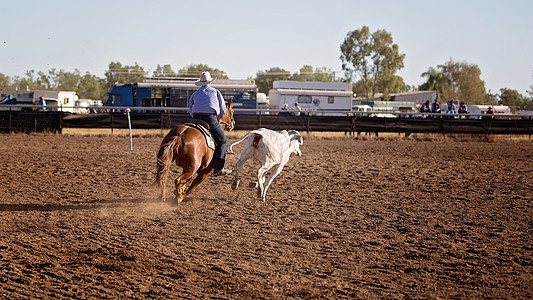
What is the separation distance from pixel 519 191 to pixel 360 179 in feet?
10.5

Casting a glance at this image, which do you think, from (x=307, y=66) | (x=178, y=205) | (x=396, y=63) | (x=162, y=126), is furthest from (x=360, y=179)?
(x=307, y=66)

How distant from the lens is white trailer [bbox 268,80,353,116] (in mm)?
42125

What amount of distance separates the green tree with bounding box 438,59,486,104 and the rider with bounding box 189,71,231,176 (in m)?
69.3

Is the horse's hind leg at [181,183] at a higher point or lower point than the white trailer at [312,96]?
lower

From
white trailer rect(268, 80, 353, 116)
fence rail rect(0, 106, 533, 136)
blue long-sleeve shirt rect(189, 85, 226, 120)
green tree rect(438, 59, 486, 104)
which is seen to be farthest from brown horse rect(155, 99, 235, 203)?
green tree rect(438, 59, 486, 104)

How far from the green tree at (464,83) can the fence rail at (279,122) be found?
48297mm

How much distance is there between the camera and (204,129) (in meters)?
8.41

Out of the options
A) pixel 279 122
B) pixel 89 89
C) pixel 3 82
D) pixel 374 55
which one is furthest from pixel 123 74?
pixel 279 122

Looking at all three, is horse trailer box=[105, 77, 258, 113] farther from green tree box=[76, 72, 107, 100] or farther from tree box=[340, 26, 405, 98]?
green tree box=[76, 72, 107, 100]

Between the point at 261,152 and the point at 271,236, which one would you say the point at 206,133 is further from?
the point at 271,236

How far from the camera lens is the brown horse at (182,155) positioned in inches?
299

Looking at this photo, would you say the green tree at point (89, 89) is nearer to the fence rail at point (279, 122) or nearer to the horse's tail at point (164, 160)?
the fence rail at point (279, 122)

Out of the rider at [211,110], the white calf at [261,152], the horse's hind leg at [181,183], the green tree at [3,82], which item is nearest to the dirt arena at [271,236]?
the horse's hind leg at [181,183]

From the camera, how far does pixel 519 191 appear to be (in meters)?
10.1
